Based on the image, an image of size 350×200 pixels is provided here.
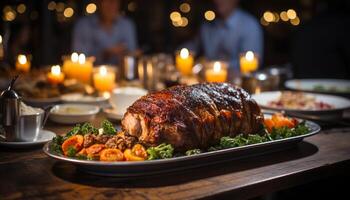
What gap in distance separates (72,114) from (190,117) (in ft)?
3.89

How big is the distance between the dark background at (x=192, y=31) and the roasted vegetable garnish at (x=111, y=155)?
14.3 ft

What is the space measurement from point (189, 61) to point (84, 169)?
359 centimetres

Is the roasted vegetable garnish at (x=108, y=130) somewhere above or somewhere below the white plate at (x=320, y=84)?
below

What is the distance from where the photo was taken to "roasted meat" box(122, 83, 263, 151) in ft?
7.26

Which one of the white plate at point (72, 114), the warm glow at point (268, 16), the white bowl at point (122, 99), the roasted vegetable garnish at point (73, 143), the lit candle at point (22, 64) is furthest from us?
the warm glow at point (268, 16)

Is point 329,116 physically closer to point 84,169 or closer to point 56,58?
point 84,169

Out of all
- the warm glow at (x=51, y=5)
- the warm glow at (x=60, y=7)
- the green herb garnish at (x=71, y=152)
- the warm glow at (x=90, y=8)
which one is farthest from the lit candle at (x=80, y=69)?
the warm glow at (x=60, y=7)

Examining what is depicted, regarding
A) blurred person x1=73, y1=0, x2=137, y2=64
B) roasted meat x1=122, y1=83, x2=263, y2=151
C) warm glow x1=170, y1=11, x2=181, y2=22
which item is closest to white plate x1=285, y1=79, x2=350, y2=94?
roasted meat x1=122, y1=83, x2=263, y2=151

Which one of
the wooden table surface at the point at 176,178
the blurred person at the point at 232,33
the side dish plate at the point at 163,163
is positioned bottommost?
the wooden table surface at the point at 176,178

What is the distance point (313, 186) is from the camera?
3775mm

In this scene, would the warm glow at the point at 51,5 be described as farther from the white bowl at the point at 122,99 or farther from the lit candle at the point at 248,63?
the white bowl at the point at 122,99

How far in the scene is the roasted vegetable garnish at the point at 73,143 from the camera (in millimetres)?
2133

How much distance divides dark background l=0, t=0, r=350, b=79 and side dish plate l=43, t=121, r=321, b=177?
4.18m

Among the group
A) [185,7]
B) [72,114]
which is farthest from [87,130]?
[185,7]
